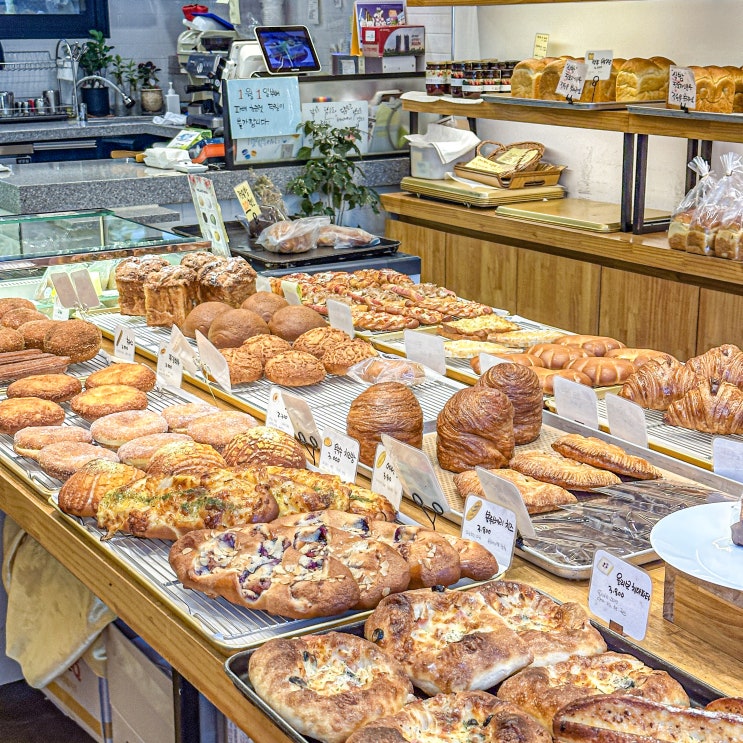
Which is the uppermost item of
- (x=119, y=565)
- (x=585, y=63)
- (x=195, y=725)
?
(x=585, y=63)

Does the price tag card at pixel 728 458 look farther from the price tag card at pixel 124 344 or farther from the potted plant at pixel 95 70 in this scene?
the potted plant at pixel 95 70

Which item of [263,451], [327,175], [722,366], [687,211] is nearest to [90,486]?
[263,451]

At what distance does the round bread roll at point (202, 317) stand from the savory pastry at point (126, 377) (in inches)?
16.1

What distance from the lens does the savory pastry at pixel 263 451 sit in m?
2.05

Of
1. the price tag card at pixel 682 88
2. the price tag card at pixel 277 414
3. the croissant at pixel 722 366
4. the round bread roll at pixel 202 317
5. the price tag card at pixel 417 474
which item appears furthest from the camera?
the price tag card at pixel 682 88

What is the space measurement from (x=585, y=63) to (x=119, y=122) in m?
4.99

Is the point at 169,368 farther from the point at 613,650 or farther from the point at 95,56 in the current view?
the point at 95,56

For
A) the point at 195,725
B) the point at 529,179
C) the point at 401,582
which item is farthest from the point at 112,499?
the point at 529,179

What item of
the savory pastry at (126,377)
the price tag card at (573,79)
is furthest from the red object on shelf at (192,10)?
the savory pastry at (126,377)

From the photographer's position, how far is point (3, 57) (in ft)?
28.3

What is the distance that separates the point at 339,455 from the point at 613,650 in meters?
0.77

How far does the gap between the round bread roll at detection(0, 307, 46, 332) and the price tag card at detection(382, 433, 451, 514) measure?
151 centimetres

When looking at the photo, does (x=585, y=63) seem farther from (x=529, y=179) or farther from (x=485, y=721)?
(x=485, y=721)

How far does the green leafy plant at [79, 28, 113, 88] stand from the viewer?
862 centimetres
